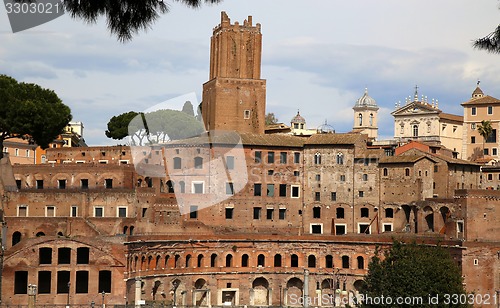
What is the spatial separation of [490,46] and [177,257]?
4984 cm

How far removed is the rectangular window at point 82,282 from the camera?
53787 mm

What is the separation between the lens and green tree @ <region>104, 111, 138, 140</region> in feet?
281

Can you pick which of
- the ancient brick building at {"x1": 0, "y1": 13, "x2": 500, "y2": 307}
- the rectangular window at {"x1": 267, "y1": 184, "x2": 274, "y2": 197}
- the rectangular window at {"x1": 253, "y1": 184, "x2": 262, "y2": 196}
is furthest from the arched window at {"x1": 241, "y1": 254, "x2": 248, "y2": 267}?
the rectangular window at {"x1": 267, "y1": 184, "x2": 274, "y2": 197}

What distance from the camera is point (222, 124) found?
7069 centimetres

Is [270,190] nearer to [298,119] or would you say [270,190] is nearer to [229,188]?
[229,188]

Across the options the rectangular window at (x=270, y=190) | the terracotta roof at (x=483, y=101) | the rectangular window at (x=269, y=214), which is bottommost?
the rectangular window at (x=269, y=214)

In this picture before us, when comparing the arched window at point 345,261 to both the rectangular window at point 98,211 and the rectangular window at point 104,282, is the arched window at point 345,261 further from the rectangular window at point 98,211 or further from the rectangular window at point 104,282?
the rectangular window at point 104,282

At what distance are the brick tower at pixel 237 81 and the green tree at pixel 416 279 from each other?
2506 cm

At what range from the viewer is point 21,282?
52.6 metres

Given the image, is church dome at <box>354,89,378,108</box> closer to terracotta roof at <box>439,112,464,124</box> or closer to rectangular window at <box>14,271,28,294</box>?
terracotta roof at <box>439,112,464,124</box>

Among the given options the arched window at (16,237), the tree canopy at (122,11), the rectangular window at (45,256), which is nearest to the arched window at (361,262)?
the rectangular window at (45,256)

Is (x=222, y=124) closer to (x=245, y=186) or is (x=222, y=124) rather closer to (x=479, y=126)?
(x=245, y=186)

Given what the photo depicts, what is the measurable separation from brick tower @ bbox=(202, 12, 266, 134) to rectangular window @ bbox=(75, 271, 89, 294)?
67.5ft

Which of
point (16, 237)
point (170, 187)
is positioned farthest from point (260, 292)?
point (16, 237)
